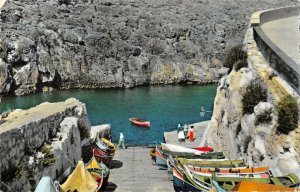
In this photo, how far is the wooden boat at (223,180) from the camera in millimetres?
18766

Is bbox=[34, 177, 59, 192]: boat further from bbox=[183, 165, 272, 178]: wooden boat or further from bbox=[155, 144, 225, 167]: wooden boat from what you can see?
bbox=[155, 144, 225, 167]: wooden boat

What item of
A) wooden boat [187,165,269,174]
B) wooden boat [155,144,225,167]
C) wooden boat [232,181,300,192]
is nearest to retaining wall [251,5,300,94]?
wooden boat [187,165,269,174]

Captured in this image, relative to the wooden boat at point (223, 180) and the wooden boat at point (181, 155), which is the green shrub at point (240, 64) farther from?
the wooden boat at point (223, 180)

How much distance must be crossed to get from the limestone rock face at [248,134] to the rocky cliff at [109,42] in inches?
3019

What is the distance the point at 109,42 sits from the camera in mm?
119625

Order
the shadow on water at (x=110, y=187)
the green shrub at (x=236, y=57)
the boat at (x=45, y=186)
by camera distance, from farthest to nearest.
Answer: the green shrub at (x=236, y=57)
the shadow on water at (x=110, y=187)
the boat at (x=45, y=186)

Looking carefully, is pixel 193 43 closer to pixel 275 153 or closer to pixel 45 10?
pixel 45 10

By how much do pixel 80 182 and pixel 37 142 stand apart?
9.96 ft

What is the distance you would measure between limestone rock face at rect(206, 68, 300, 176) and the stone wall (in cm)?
992

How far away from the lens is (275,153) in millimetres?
20938

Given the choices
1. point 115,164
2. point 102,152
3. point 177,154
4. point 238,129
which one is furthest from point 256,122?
point 115,164

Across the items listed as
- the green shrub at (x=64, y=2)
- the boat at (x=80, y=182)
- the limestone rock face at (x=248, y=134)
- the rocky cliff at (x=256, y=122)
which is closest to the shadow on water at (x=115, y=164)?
the limestone rock face at (x=248, y=134)

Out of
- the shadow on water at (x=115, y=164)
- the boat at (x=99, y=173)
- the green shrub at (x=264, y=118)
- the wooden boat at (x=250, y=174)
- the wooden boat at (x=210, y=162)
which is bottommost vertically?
the shadow on water at (x=115, y=164)

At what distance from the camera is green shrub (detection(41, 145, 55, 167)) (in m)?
22.8
